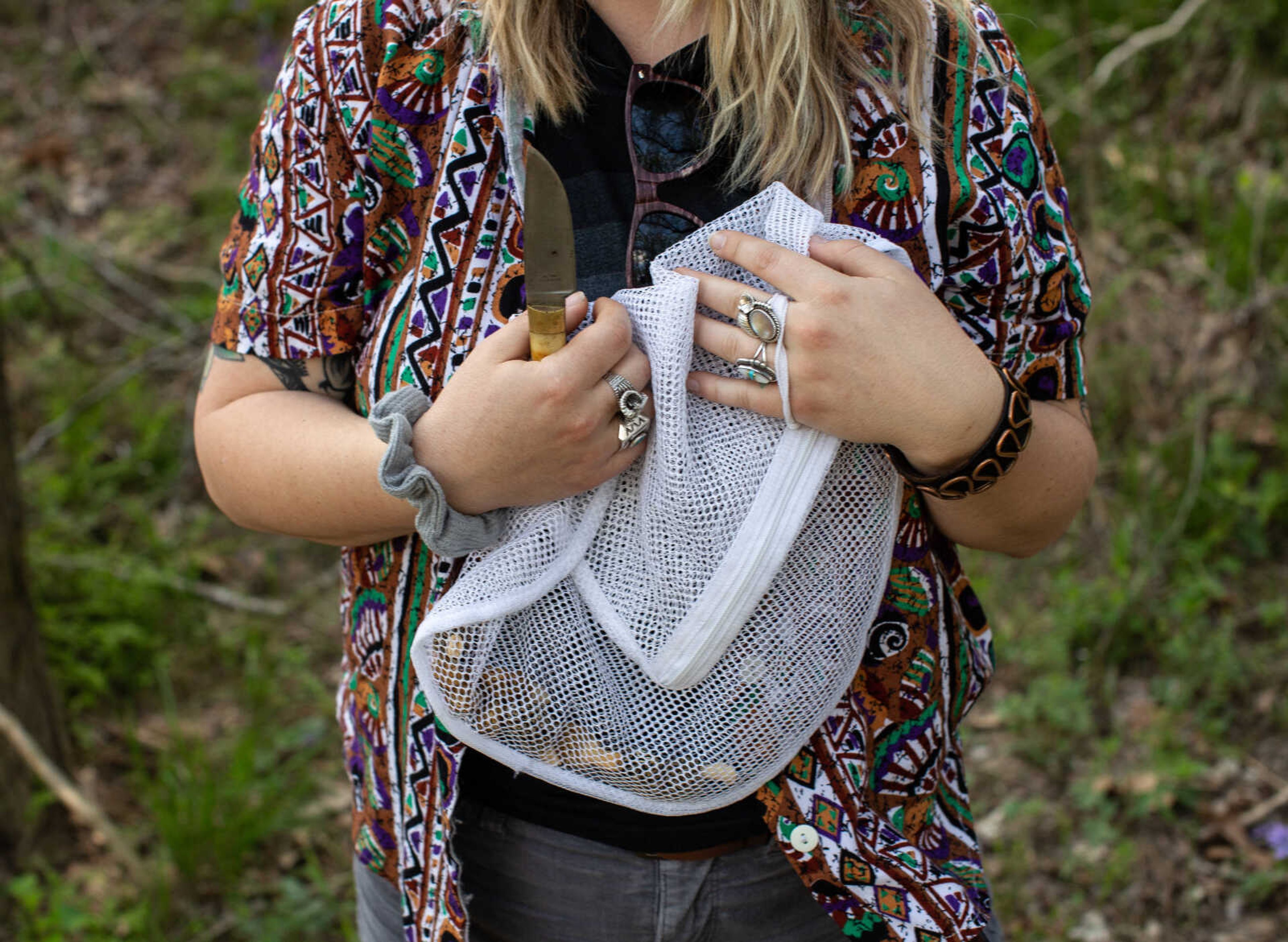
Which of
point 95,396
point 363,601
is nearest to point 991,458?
point 363,601

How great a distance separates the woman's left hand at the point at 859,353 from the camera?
1030 millimetres

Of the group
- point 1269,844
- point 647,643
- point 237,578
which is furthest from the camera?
point 237,578

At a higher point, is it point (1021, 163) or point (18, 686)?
point (1021, 163)

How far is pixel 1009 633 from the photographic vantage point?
3.44 m

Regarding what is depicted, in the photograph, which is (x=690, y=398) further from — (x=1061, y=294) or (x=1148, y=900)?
(x=1148, y=900)

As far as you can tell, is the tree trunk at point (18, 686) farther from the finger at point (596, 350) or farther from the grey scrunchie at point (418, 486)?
the finger at point (596, 350)

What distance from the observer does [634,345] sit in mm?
1086

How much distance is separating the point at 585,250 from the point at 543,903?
0.71m

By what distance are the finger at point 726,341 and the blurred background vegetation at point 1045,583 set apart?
2196 millimetres

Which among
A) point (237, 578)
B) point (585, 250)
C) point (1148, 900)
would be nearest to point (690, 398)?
point (585, 250)

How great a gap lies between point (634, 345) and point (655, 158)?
201 mm

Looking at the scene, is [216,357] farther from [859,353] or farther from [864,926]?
[864,926]

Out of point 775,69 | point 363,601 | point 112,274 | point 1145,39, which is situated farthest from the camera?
point 112,274

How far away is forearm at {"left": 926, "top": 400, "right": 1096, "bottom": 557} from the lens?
3.88 feet
